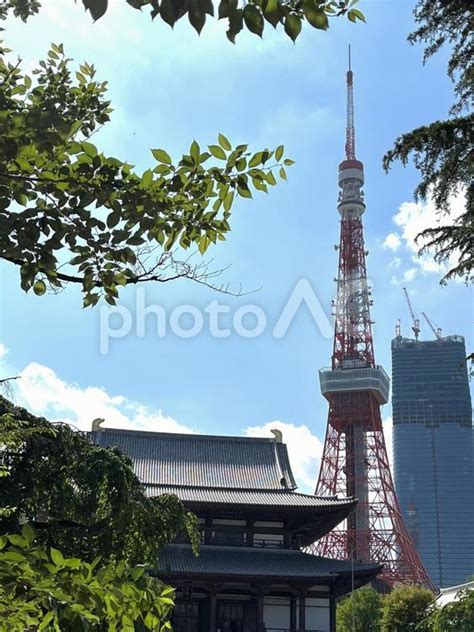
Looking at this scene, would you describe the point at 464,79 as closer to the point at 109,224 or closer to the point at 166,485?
the point at 109,224

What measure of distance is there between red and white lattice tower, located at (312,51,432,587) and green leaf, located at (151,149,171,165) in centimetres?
4799

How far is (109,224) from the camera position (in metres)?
3.17

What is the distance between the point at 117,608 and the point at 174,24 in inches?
83.0

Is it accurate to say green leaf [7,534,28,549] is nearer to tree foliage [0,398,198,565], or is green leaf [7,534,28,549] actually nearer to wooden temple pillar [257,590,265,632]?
tree foliage [0,398,198,565]

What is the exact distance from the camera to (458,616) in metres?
16.1

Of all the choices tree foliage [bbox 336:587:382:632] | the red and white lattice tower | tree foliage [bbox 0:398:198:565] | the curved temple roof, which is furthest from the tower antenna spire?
tree foliage [bbox 0:398:198:565]

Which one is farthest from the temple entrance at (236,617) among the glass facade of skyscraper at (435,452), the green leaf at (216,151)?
the glass facade of skyscraper at (435,452)

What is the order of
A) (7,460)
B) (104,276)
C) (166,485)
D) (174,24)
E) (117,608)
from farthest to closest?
(166,485) < (7,460) < (104,276) < (117,608) < (174,24)

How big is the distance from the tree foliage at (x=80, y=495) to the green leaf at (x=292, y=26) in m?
8.93

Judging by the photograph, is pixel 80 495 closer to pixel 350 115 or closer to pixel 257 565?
pixel 257 565

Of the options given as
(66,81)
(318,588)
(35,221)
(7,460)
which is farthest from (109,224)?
(318,588)

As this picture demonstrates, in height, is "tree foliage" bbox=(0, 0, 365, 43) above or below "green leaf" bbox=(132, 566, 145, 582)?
above

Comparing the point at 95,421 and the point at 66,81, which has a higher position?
the point at 95,421

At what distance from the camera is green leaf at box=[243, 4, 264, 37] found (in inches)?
81.2
